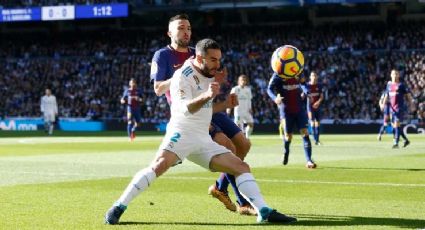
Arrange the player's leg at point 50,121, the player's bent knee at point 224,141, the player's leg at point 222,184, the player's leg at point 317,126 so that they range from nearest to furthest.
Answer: the player's leg at point 222,184, the player's bent knee at point 224,141, the player's leg at point 317,126, the player's leg at point 50,121

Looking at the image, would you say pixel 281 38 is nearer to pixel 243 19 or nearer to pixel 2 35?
pixel 243 19

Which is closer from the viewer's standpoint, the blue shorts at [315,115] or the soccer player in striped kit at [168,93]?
the soccer player in striped kit at [168,93]

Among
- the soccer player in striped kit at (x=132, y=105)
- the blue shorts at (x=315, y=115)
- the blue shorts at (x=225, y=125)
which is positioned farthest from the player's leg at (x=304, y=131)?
the soccer player in striped kit at (x=132, y=105)

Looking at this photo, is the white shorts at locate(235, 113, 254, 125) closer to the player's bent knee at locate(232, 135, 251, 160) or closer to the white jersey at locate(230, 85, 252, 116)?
the white jersey at locate(230, 85, 252, 116)

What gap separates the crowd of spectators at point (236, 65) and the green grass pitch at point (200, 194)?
27.6 metres

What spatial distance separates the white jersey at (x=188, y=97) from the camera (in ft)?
30.5

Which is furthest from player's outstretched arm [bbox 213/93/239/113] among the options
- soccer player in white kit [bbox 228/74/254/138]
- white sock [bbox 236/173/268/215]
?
soccer player in white kit [bbox 228/74/254/138]

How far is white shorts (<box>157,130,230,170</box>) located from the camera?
9.38 metres

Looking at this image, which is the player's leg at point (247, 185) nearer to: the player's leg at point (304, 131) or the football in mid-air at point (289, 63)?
the football in mid-air at point (289, 63)

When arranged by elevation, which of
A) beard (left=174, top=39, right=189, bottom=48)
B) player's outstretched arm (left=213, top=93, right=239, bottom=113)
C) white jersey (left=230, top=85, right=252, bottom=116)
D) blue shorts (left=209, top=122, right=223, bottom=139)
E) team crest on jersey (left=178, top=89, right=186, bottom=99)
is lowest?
white jersey (left=230, top=85, right=252, bottom=116)

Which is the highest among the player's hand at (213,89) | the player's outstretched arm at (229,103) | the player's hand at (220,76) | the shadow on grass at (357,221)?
the player's hand at (220,76)

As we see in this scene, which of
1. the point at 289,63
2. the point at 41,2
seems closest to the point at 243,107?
the point at 289,63

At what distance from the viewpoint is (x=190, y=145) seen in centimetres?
938

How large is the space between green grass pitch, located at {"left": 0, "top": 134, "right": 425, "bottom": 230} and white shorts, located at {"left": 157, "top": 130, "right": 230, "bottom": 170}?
0.76 metres
